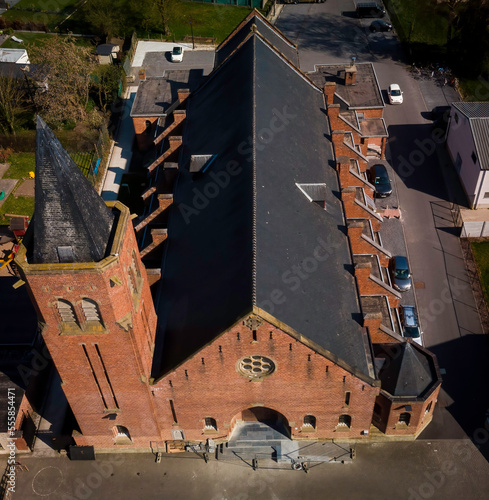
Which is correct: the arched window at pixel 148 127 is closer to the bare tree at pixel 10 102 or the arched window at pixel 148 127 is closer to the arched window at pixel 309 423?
the bare tree at pixel 10 102

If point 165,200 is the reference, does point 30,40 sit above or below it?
below

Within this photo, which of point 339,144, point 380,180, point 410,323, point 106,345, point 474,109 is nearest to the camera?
point 106,345

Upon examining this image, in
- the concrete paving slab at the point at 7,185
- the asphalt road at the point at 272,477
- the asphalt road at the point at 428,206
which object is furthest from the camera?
the concrete paving slab at the point at 7,185

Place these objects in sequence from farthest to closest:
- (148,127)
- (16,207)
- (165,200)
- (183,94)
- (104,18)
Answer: (104,18), (148,127), (16,207), (183,94), (165,200)

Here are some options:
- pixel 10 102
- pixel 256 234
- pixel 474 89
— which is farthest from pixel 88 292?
pixel 474 89

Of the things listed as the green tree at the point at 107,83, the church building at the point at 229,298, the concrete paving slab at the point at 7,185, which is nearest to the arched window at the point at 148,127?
the green tree at the point at 107,83

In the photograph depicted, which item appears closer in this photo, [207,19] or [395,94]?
[395,94]

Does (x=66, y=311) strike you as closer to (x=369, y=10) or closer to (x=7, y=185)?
(x=7, y=185)

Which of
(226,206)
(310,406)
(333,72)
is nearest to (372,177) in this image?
(333,72)
